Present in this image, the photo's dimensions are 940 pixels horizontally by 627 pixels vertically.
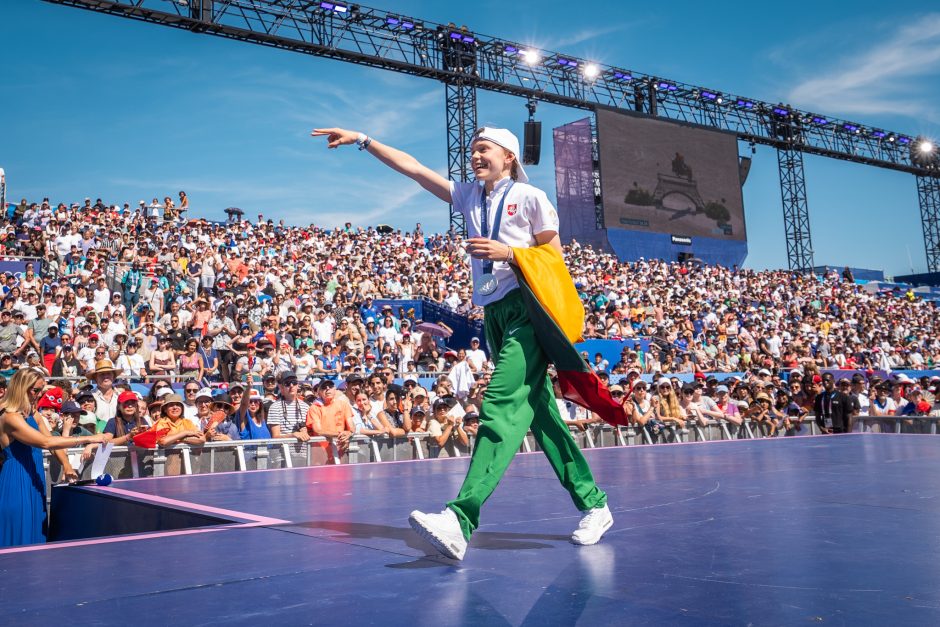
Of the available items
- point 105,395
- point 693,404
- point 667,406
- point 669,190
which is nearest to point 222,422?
point 105,395

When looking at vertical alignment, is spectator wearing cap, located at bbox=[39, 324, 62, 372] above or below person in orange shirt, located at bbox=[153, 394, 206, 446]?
above

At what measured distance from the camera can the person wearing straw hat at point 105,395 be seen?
7902 mm

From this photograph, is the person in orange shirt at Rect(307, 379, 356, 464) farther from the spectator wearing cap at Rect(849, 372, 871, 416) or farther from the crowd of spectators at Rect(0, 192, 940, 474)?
the spectator wearing cap at Rect(849, 372, 871, 416)

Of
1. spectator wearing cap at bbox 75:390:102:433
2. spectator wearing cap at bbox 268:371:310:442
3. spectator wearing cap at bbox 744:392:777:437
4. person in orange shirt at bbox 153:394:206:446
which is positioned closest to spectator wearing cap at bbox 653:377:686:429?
spectator wearing cap at bbox 744:392:777:437

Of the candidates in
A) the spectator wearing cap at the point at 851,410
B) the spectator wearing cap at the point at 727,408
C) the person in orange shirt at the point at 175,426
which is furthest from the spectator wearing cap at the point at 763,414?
the person in orange shirt at the point at 175,426

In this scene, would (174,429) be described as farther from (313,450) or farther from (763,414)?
(763,414)

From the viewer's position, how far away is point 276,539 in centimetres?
289

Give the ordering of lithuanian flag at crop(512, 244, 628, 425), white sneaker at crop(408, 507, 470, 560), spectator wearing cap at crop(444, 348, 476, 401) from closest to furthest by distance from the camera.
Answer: white sneaker at crop(408, 507, 470, 560) → lithuanian flag at crop(512, 244, 628, 425) → spectator wearing cap at crop(444, 348, 476, 401)

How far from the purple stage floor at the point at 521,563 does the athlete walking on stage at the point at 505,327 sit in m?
0.20

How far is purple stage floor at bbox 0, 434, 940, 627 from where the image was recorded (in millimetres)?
1874

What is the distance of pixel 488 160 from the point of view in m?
3.04

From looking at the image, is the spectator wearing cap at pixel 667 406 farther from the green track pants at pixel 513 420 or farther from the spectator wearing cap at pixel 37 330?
the spectator wearing cap at pixel 37 330

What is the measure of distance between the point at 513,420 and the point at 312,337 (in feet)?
33.6

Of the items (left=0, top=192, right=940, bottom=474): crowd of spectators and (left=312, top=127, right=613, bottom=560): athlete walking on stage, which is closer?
(left=312, top=127, right=613, bottom=560): athlete walking on stage
